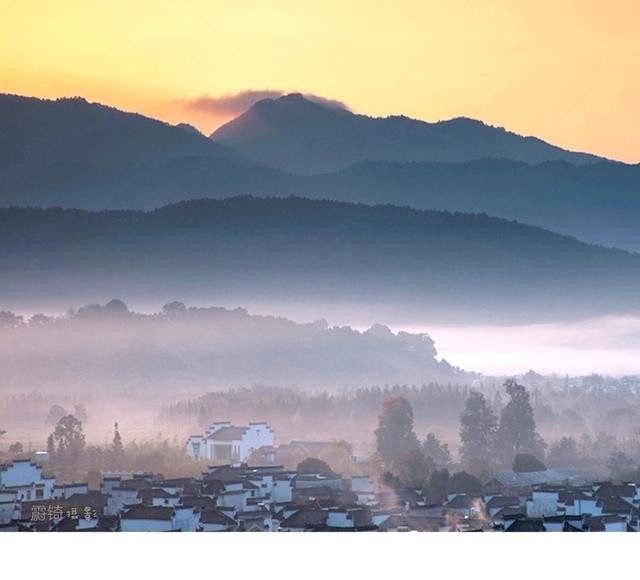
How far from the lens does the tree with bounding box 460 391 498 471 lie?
17.3 meters

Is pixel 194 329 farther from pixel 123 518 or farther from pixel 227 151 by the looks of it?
pixel 123 518

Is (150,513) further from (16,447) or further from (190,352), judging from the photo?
(190,352)

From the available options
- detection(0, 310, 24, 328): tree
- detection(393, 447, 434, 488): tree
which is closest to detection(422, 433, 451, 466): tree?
detection(393, 447, 434, 488): tree

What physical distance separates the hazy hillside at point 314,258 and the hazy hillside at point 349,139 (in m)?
0.61

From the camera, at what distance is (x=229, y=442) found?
56.7 ft

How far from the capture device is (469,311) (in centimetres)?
1844

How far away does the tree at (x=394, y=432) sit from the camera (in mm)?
17219

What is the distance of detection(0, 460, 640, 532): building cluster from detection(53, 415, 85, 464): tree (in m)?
1.28

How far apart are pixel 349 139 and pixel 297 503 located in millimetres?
5826

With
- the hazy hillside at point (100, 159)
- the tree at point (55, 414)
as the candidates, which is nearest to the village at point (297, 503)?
the tree at point (55, 414)

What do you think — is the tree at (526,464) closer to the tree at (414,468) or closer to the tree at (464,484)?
the tree at (414,468)

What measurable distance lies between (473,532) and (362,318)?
21.8ft
